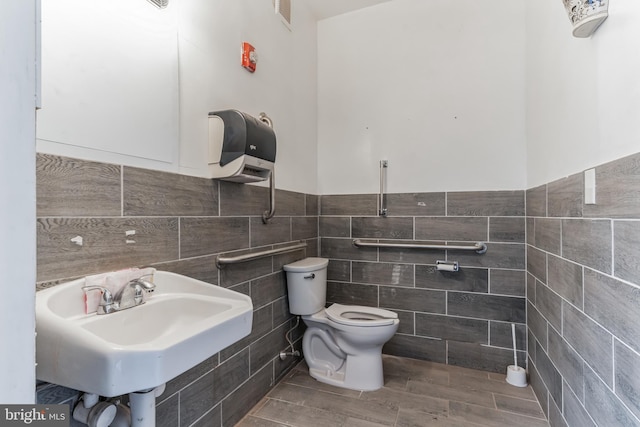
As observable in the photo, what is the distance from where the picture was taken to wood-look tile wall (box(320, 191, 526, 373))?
2.18 metres

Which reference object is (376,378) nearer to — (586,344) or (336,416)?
(336,416)

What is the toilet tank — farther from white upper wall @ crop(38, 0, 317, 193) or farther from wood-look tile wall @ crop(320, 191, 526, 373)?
white upper wall @ crop(38, 0, 317, 193)

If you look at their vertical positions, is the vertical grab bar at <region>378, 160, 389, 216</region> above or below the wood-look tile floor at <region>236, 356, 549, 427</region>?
above

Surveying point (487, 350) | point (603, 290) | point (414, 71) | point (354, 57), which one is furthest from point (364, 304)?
point (354, 57)

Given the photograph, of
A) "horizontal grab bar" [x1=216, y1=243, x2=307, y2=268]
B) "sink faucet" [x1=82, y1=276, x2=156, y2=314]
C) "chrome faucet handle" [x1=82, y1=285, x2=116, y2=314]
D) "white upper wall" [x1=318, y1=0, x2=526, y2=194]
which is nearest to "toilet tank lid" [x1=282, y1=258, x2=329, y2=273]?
"horizontal grab bar" [x1=216, y1=243, x2=307, y2=268]

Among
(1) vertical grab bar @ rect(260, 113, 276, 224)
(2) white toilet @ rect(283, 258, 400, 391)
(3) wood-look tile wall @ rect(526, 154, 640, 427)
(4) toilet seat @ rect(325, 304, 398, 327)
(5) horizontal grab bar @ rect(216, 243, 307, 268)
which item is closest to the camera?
(3) wood-look tile wall @ rect(526, 154, 640, 427)

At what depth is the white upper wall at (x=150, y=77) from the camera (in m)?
0.95

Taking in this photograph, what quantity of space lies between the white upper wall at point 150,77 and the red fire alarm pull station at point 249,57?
1.6 inches

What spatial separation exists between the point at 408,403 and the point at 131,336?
158 centimetres

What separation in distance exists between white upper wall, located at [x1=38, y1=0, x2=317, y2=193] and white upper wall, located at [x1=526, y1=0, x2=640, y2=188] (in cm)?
158

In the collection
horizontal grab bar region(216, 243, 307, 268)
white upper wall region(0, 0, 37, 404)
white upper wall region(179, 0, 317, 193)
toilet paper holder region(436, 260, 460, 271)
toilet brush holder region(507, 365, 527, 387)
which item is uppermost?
white upper wall region(179, 0, 317, 193)

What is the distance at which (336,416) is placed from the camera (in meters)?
1.72

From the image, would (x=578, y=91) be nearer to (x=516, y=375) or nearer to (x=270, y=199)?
(x=270, y=199)

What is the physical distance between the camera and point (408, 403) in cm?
184
